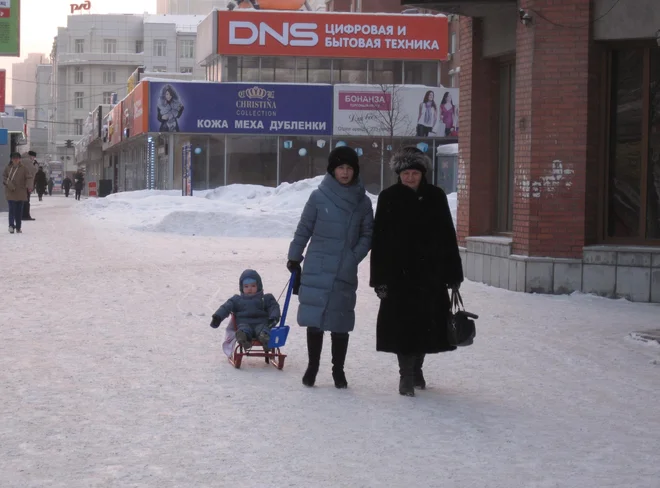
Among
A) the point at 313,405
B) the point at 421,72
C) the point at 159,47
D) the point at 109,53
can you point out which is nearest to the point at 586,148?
the point at 313,405

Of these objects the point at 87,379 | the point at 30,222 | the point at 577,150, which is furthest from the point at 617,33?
the point at 30,222

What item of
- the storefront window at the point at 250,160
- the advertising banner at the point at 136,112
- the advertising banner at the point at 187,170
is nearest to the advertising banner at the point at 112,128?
the advertising banner at the point at 136,112

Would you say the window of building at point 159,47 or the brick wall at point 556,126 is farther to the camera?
the window of building at point 159,47

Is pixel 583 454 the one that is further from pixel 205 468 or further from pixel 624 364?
pixel 624 364

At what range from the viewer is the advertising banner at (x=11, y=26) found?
33250mm

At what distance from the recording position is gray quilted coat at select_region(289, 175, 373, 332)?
25.5ft

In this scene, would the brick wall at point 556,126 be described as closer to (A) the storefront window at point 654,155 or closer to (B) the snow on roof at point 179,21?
(A) the storefront window at point 654,155

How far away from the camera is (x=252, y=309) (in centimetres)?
865

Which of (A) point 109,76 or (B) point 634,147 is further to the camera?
(A) point 109,76

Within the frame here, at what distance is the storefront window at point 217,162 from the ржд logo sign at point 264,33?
13.2 ft

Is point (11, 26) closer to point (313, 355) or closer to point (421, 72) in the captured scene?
Result: point (421, 72)

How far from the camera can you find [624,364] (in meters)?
9.10

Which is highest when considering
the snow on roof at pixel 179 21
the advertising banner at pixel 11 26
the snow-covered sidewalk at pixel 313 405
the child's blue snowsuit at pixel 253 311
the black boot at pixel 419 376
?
the snow on roof at pixel 179 21

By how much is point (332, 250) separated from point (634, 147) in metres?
7.44
